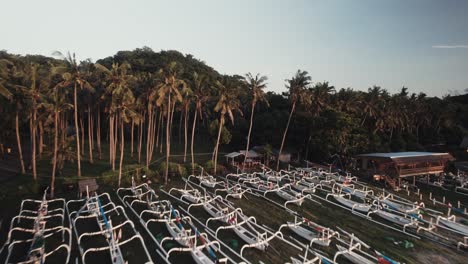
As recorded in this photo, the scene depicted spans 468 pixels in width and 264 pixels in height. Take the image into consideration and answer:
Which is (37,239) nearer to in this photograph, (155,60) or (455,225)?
(455,225)

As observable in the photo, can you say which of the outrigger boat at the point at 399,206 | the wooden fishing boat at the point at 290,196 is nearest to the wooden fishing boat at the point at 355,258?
the wooden fishing boat at the point at 290,196

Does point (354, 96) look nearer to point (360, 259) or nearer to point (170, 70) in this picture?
point (170, 70)

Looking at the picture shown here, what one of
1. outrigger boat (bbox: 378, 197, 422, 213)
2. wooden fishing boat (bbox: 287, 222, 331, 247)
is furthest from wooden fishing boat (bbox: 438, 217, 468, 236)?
wooden fishing boat (bbox: 287, 222, 331, 247)

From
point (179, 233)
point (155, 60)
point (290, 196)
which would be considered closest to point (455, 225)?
point (290, 196)

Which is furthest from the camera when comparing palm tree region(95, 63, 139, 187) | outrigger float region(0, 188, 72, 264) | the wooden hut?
the wooden hut

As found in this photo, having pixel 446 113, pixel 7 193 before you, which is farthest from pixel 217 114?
pixel 446 113

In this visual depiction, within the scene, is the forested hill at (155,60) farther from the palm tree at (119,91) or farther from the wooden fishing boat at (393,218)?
the wooden fishing boat at (393,218)

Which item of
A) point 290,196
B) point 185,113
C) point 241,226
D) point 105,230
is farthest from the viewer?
point 185,113

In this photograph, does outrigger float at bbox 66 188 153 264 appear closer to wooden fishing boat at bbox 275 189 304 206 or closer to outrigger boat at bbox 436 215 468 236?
wooden fishing boat at bbox 275 189 304 206
